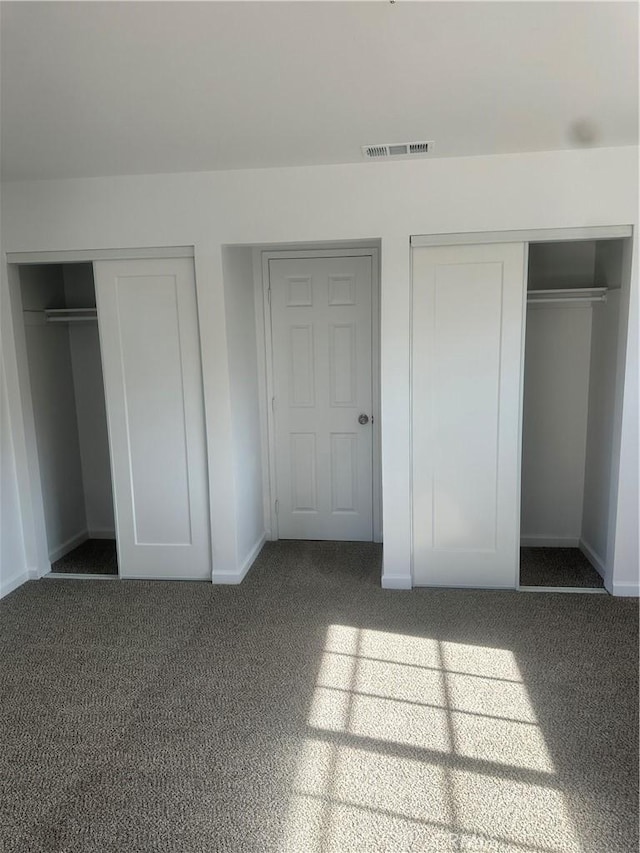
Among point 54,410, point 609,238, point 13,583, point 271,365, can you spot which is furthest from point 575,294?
point 13,583

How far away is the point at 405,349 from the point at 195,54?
1.87 m

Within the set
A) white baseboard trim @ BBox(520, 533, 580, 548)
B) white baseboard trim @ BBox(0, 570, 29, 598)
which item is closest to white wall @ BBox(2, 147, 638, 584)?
white baseboard trim @ BBox(520, 533, 580, 548)

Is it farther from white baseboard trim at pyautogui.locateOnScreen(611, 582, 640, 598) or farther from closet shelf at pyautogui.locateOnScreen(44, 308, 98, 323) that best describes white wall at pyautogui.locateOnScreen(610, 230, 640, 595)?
closet shelf at pyautogui.locateOnScreen(44, 308, 98, 323)

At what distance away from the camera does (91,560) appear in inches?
168

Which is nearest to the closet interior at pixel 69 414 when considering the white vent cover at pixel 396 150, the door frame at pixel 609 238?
the white vent cover at pixel 396 150

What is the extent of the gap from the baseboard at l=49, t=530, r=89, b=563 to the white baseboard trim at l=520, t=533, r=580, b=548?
3.35 m

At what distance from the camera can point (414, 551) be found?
365 centimetres

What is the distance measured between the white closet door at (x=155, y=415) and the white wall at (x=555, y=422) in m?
2.24

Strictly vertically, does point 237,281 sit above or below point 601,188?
below

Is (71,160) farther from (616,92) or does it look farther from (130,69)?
(616,92)

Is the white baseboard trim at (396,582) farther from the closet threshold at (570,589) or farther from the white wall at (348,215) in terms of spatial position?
the closet threshold at (570,589)

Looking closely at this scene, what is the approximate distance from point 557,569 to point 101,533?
3.39 meters

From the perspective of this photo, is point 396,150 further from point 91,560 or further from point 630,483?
point 91,560

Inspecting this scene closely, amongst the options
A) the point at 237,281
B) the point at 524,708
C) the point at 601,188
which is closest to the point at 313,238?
the point at 237,281
